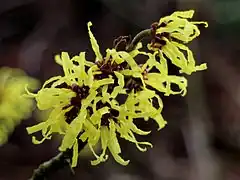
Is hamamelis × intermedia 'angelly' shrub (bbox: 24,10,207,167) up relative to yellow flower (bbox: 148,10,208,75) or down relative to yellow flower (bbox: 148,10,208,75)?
down

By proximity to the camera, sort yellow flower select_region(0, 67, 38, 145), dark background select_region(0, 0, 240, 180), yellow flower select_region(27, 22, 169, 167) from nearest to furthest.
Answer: yellow flower select_region(27, 22, 169, 167) < yellow flower select_region(0, 67, 38, 145) < dark background select_region(0, 0, 240, 180)

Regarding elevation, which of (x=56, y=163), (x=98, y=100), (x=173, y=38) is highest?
(x=173, y=38)

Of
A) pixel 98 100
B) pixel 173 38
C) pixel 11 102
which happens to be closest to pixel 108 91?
pixel 98 100

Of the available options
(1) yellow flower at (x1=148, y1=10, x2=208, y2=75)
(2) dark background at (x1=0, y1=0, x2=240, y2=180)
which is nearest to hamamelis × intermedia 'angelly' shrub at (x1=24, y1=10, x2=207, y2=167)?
(1) yellow flower at (x1=148, y1=10, x2=208, y2=75)

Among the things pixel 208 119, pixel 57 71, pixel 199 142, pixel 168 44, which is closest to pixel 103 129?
pixel 168 44

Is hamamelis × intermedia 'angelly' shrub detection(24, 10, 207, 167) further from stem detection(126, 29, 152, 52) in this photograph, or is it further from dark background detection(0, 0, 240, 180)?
dark background detection(0, 0, 240, 180)

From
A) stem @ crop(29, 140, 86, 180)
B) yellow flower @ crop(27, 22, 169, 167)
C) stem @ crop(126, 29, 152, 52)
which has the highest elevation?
stem @ crop(126, 29, 152, 52)

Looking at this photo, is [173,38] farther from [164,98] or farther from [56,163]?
[164,98]
